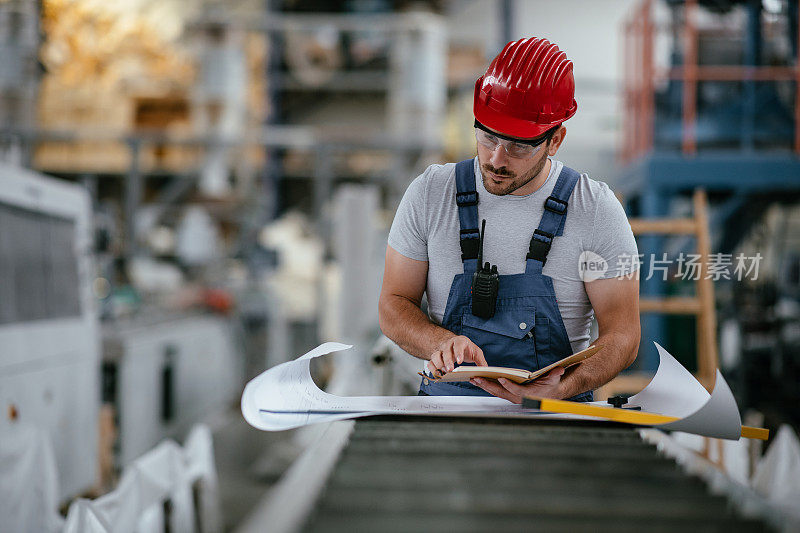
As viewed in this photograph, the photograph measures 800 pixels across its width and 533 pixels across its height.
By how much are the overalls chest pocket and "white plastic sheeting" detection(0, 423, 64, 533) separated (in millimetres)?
1421

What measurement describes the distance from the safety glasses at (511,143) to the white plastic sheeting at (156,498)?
1.18m

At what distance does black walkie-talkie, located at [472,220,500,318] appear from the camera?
4.38 feet

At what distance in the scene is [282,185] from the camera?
34.8 ft

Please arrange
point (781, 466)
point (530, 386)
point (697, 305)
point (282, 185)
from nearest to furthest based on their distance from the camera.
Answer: point (530, 386)
point (781, 466)
point (697, 305)
point (282, 185)

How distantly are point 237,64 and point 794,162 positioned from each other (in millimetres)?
6222

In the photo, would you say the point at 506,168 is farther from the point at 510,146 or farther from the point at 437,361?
the point at 437,361

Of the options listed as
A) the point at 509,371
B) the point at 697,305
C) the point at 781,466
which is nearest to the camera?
the point at 509,371

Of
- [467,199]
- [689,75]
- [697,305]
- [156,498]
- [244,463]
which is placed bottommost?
[244,463]

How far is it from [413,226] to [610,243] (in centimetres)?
41

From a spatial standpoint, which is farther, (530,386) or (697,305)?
(697,305)

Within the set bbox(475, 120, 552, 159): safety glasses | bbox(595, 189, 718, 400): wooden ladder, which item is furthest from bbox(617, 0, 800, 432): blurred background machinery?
bbox(475, 120, 552, 159): safety glasses

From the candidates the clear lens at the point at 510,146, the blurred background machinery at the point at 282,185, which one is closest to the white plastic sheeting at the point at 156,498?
the blurred background machinery at the point at 282,185

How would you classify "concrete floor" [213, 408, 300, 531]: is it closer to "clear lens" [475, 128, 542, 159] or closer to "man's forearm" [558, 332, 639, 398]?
"man's forearm" [558, 332, 639, 398]

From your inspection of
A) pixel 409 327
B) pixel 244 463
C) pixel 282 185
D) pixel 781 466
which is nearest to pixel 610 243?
pixel 409 327
